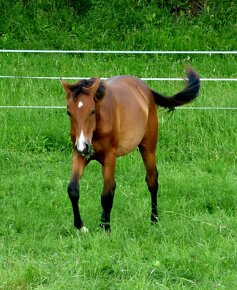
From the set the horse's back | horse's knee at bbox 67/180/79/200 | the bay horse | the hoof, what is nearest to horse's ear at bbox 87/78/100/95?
the bay horse

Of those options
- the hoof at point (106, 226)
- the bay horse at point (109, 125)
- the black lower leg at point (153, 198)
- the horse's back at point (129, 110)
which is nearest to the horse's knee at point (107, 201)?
the bay horse at point (109, 125)

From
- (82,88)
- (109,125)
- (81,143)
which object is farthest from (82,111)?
(109,125)

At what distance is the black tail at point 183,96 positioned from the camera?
28.7ft

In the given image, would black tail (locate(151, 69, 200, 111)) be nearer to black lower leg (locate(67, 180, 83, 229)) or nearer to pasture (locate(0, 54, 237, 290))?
pasture (locate(0, 54, 237, 290))

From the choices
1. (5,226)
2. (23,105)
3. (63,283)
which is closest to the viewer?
(63,283)

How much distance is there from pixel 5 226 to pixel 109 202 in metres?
1.08

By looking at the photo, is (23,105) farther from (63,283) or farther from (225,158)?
(63,283)

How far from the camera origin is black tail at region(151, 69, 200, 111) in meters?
8.74

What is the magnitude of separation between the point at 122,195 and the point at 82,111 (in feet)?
6.99

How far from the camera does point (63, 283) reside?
6.05m

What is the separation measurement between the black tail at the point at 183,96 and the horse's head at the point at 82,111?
153 centimetres

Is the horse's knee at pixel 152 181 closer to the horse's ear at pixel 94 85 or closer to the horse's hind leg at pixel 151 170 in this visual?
the horse's hind leg at pixel 151 170

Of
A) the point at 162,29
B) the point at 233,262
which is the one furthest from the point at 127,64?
the point at 233,262

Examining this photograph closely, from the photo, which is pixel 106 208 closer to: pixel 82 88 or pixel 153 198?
pixel 153 198
